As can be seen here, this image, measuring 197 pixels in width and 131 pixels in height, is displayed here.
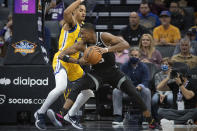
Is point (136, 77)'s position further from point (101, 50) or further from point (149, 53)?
point (101, 50)

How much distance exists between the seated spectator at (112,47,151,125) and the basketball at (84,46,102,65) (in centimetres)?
234

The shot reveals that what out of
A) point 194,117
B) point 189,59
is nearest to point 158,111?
point 194,117

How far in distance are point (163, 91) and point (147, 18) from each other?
3.42 m

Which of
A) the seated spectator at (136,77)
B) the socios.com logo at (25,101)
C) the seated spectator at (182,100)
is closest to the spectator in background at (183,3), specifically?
the seated spectator at (136,77)

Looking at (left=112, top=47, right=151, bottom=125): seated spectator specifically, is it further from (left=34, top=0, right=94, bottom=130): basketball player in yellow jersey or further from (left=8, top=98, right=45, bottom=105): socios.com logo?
(left=8, top=98, right=45, bottom=105): socios.com logo

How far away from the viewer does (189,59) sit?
9.84 metres

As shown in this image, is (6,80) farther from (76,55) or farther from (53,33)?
(53,33)

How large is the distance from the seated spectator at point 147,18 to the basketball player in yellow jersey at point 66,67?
13.7 feet

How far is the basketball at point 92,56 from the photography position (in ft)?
21.9

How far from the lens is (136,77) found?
9391 millimetres

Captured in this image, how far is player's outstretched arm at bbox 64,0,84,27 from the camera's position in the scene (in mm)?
7336

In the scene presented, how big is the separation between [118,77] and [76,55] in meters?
1.17

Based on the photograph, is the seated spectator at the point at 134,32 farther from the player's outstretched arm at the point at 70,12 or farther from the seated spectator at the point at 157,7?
the player's outstretched arm at the point at 70,12

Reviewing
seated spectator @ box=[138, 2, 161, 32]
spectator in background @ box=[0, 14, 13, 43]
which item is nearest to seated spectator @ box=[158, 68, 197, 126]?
A: seated spectator @ box=[138, 2, 161, 32]
